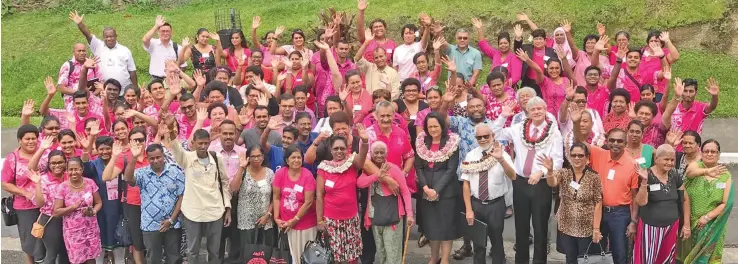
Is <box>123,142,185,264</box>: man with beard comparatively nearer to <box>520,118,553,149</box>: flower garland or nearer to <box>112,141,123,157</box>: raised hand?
<box>112,141,123,157</box>: raised hand

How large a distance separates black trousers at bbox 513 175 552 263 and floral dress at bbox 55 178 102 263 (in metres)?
4.12

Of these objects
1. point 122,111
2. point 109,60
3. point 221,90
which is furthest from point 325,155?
point 109,60

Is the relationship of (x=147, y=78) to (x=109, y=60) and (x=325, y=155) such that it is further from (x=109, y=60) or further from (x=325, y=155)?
(x=325, y=155)

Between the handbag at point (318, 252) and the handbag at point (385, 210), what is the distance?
1.70 feet

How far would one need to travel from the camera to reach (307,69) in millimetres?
10781

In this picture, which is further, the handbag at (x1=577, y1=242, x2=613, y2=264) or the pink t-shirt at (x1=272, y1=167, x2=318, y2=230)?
the pink t-shirt at (x1=272, y1=167, x2=318, y2=230)

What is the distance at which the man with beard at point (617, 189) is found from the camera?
7.97 metres

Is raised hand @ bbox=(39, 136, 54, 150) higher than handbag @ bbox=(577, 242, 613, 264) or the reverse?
higher

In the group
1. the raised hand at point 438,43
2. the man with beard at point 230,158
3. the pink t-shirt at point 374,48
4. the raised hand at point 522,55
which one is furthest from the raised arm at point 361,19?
the man with beard at point 230,158

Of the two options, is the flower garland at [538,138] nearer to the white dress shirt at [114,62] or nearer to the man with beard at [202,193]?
the man with beard at [202,193]

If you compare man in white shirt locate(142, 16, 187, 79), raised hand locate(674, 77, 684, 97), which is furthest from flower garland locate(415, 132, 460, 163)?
man in white shirt locate(142, 16, 187, 79)

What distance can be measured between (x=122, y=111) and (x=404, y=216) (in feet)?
11.2

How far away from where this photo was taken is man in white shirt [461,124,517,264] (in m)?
8.13

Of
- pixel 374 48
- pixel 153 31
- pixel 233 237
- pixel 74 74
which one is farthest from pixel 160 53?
pixel 233 237
